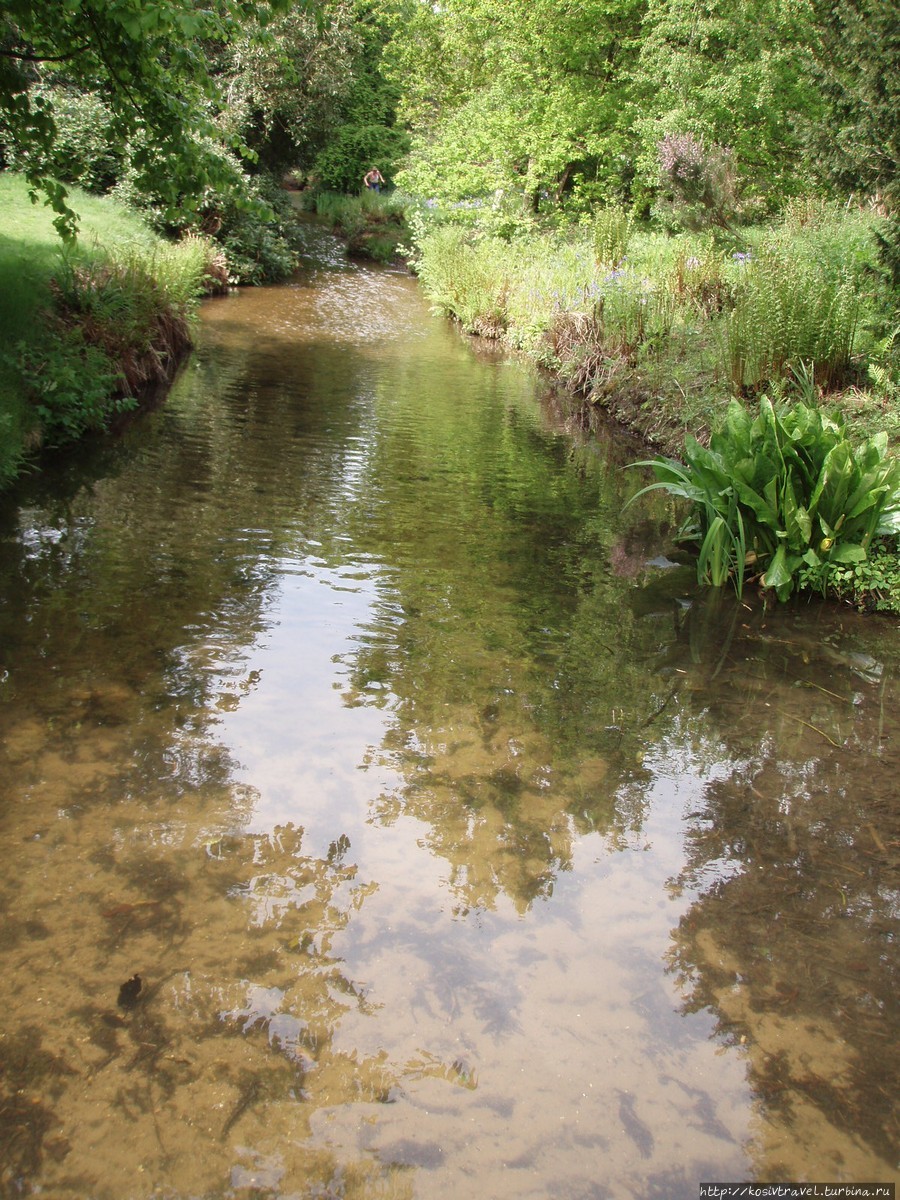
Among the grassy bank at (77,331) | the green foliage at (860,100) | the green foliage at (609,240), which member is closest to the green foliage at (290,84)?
the green foliage at (609,240)

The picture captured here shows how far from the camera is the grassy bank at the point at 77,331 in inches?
313

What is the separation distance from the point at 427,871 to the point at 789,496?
3.79 m

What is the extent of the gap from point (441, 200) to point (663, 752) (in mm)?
21955

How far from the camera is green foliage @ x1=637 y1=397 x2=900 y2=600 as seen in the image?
5.88m

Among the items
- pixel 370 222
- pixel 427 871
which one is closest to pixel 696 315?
pixel 427 871

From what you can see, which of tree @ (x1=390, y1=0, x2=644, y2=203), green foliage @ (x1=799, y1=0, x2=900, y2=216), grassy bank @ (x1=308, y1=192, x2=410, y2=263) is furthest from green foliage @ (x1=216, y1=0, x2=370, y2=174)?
green foliage @ (x1=799, y1=0, x2=900, y2=216)

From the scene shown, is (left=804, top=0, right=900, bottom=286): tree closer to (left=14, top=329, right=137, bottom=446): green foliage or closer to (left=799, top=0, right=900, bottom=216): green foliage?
(left=799, top=0, right=900, bottom=216): green foliage

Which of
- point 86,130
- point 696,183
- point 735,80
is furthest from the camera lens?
point 86,130

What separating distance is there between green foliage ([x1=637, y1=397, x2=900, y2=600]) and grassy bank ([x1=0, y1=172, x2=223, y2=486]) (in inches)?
211

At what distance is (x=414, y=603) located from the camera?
5.82 m

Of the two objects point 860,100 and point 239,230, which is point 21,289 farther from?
point 239,230

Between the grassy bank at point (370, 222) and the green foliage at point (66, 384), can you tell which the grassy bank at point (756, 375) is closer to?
the green foliage at point (66, 384)

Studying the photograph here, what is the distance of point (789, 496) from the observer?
5.88m

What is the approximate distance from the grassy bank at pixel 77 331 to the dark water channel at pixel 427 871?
5.96 ft
